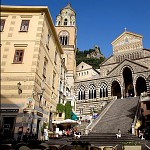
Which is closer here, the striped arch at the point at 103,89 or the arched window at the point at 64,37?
the striped arch at the point at 103,89

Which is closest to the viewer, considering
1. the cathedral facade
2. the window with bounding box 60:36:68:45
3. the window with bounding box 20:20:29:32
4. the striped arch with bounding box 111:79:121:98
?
the window with bounding box 20:20:29:32

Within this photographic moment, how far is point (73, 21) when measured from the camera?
45.6 metres

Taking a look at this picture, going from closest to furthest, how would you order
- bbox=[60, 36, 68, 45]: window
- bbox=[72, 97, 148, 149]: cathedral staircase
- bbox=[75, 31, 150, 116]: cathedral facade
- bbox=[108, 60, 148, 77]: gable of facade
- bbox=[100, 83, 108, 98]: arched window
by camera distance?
1. bbox=[72, 97, 148, 149]: cathedral staircase
2. bbox=[108, 60, 148, 77]: gable of facade
3. bbox=[75, 31, 150, 116]: cathedral facade
4. bbox=[100, 83, 108, 98]: arched window
5. bbox=[60, 36, 68, 45]: window

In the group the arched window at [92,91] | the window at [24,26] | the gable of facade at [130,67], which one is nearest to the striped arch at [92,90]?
the arched window at [92,91]

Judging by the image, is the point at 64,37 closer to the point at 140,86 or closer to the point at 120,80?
the point at 120,80

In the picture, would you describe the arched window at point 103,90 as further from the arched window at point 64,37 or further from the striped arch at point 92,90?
the arched window at point 64,37

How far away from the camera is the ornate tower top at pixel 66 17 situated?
45500 millimetres

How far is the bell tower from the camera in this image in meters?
39.1

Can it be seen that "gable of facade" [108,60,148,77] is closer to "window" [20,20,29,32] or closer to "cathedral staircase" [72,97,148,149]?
"cathedral staircase" [72,97,148,149]

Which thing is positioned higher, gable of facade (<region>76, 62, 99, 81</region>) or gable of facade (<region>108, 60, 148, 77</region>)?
gable of facade (<region>76, 62, 99, 81</region>)

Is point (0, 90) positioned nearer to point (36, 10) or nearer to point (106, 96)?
point (36, 10)

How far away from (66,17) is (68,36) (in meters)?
6.34

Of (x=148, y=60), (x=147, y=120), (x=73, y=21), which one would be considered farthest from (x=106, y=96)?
(x=73, y=21)

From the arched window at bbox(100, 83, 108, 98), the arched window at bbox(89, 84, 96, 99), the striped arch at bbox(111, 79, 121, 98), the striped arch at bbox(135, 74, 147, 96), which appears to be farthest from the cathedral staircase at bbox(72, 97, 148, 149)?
the striped arch at bbox(135, 74, 147, 96)
